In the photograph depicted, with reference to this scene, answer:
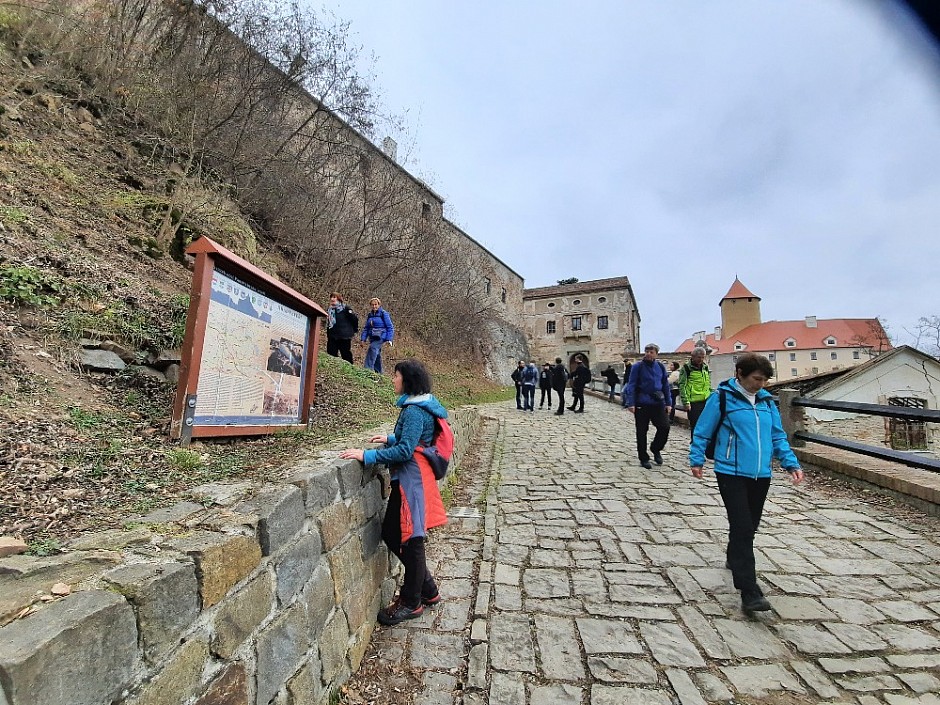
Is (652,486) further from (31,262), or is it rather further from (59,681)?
(31,262)

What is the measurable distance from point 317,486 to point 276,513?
0.37m

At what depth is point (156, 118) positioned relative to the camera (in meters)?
8.70

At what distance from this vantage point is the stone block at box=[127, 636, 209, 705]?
1206 millimetres

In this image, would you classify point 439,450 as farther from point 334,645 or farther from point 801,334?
point 801,334

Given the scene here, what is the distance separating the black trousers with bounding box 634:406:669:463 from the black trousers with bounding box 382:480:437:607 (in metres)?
4.69

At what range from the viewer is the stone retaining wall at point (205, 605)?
1005 mm

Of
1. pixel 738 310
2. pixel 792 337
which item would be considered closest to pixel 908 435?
pixel 792 337

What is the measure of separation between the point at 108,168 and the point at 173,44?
3.62 meters

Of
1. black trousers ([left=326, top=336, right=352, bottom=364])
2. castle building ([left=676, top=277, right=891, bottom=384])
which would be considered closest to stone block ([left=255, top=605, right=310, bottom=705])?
black trousers ([left=326, top=336, right=352, bottom=364])

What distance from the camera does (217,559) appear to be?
1.50 metres

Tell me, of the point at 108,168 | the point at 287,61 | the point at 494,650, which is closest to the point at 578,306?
the point at 287,61

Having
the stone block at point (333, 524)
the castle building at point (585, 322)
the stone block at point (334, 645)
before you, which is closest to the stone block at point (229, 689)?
the stone block at point (334, 645)

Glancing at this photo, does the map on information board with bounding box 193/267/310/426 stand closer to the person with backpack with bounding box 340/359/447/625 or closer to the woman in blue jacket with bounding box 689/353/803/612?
the person with backpack with bounding box 340/359/447/625

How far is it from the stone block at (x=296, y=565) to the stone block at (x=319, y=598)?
6 centimetres
